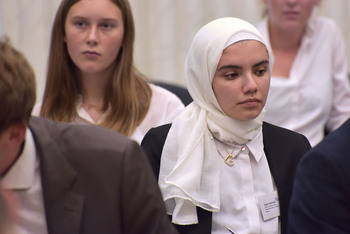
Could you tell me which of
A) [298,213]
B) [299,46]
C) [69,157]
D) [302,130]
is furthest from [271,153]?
[299,46]

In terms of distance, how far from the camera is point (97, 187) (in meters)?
1.91

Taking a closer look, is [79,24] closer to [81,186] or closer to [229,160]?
[229,160]

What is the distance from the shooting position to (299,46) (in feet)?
13.4

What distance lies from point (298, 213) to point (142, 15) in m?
3.09

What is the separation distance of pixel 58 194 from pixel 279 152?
101cm

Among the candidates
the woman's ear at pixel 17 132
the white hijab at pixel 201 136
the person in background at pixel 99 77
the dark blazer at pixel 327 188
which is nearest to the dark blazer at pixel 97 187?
the woman's ear at pixel 17 132

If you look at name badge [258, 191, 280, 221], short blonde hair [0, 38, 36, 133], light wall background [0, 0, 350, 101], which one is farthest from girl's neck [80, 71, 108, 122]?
short blonde hair [0, 38, 36, 133]

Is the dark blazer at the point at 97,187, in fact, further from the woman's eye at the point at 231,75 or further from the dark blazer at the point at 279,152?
the woman's eye at the point at 231,75

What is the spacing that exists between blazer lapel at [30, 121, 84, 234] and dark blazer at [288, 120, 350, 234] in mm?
641

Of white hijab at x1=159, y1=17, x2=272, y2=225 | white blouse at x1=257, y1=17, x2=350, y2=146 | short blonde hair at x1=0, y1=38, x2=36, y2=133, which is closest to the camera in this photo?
short blonde hair at x1=0, y1=38, x2=36, y2=133

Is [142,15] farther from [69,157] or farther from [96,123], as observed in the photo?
[69,157]

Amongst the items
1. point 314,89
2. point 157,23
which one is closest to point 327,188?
point 314,89

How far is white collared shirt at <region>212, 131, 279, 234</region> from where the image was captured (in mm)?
2424

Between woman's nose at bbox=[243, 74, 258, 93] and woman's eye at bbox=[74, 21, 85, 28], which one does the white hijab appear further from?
woman's eye at bbox=[74, 21, 85, 28]
